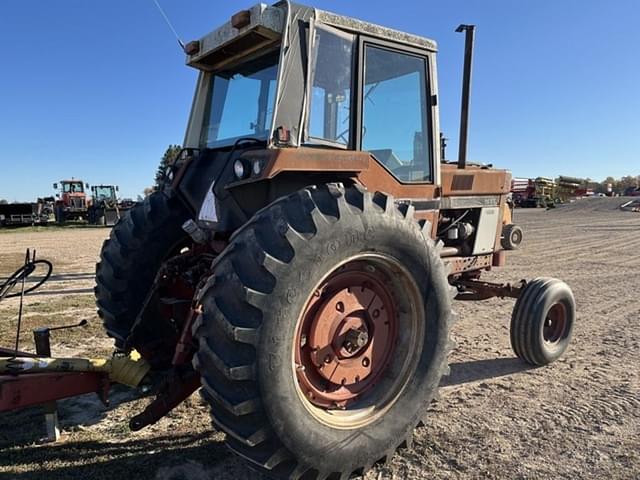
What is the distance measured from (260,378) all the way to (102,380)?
119 cm

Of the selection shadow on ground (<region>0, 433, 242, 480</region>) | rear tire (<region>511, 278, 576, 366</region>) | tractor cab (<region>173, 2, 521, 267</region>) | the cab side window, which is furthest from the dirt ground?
the cab side window

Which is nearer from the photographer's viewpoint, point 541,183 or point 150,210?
point 150,210

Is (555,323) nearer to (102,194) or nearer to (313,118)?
(313,118)

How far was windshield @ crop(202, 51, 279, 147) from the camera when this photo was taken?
3408 mm

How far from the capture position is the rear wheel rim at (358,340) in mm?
2656

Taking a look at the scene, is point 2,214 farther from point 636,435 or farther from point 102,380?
point 636,435

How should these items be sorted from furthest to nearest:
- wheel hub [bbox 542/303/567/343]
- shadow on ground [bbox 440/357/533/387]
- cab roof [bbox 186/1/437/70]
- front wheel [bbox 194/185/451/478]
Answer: wheel hub [bbox 542/303/567/343] → shadow on ground [bbox 440/357/533/387] → cab roof [bbox 186/1/437/70] → front wheel [bbox 194/185/451/478]

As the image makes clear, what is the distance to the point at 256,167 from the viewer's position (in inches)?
103

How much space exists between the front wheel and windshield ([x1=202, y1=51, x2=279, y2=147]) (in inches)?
44.0

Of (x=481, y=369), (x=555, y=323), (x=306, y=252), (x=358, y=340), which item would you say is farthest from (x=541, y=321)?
(x=306, y=252)

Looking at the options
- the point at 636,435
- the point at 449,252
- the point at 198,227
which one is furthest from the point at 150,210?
the point at 636,435

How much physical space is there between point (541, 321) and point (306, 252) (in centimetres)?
284

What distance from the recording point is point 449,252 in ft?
14.4

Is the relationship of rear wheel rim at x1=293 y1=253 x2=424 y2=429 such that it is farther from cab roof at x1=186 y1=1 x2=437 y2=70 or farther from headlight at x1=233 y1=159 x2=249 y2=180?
cab roof at x1=186 y1=1 x2=437 y2=70
